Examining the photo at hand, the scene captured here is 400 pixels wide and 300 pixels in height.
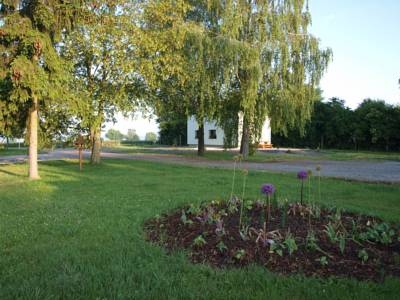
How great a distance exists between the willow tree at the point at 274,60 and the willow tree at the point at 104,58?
253 inches

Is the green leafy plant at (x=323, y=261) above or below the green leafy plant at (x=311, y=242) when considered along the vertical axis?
below

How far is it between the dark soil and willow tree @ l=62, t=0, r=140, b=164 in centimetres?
944

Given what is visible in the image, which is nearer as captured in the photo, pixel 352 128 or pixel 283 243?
pixel 283 243

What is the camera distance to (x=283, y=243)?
4.05m

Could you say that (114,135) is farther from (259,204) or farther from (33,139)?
(259,204)

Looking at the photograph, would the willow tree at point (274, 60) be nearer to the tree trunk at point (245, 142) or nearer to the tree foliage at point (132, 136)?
the tree trunk at point (245, 142)

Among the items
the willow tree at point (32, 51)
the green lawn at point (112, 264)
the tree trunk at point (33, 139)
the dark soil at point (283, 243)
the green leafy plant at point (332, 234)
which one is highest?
the willow tree at point (32, 51)

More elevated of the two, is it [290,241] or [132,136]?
[132,136]

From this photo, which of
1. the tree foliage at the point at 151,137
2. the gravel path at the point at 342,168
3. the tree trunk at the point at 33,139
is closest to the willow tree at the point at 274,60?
the gravel path at the point at 342,168

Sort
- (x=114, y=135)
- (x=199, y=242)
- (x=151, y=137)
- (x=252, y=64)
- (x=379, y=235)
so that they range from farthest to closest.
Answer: (x=114, y=135)
(x=151, y=137)
(x=252, y=64)
(x=379, y=235)
(x=199, y=242)

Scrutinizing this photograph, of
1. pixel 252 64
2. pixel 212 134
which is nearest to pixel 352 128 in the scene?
pixel 212 134

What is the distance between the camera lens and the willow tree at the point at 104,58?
14.3 m

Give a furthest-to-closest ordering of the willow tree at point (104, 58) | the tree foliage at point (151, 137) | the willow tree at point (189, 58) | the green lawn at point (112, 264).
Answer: the tree foliage at point (151, 137), the willow tree at point (189, 58), the willow tree at point (104, 58), the green lawn at point (112, 264)

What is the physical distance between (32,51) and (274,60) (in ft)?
43.8
